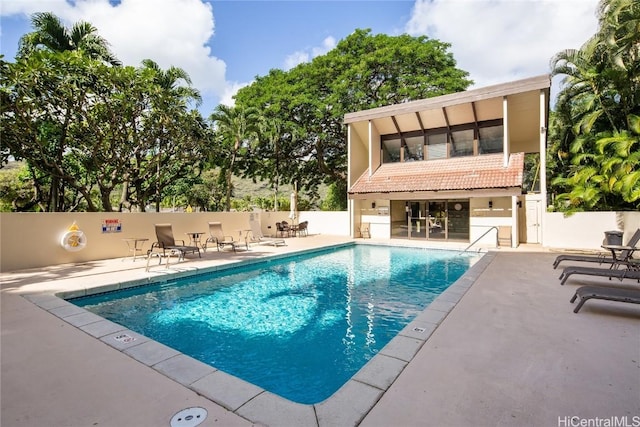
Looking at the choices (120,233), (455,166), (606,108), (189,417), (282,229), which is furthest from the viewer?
(282,229)

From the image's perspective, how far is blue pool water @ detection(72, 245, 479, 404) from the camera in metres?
4.49

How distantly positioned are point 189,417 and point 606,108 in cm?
2008

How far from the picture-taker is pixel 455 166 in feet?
55.7

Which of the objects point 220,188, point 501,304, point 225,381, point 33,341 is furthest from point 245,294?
point 220,188

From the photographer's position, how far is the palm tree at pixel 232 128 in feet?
71.9

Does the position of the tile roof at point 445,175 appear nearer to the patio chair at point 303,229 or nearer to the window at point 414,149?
the window at point 414,149

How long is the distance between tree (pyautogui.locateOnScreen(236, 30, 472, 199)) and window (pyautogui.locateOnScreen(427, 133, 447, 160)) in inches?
250

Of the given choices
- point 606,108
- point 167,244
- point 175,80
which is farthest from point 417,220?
point 175,80

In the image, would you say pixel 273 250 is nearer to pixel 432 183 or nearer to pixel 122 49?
pixel 432 183

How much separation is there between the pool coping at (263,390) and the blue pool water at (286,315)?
73cm

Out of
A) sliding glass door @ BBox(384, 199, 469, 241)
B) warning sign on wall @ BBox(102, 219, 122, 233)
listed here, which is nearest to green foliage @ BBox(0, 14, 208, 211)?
warning sign on wall @ BBox(102, 219, 122, 233)

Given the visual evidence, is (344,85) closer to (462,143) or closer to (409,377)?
(462,143)

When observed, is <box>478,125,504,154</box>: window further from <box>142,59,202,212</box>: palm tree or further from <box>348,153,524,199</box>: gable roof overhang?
<box>142,59,202,212</box>: palm tree

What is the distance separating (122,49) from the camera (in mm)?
17516
